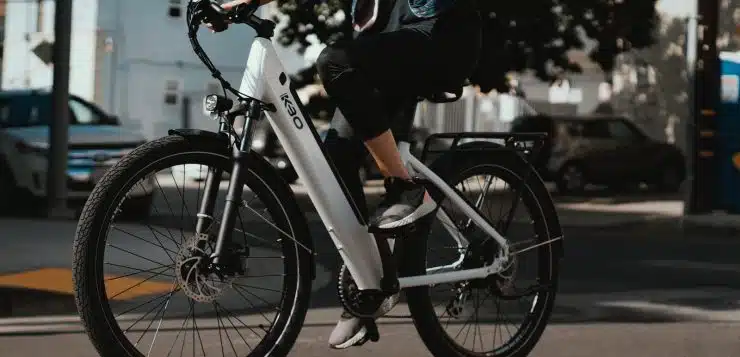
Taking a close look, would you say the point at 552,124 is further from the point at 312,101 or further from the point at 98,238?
the point at 98,238

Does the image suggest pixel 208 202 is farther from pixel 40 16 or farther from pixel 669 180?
pixel 40 16

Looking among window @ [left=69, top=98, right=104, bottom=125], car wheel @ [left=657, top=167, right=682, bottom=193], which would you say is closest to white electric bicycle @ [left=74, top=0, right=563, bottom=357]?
window @ [left=69, top=98, right=104, bottom=125]

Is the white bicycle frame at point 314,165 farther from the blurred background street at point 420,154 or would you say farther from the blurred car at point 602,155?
the blurred car at point 602,155

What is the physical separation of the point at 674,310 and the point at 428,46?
10.4ft

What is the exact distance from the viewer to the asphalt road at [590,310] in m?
5.20

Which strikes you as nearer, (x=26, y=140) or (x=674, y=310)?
(x=674, y=310)

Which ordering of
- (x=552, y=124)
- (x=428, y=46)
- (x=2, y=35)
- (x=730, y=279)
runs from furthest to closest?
(x=2, y=35) → (x=552, y=124) → (x=730, y=279) → (x=428, y=46)

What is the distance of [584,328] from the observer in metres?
6.02

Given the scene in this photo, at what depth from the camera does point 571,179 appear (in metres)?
23.7

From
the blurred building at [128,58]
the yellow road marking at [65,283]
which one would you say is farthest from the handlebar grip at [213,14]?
the blurred building at [128,58]

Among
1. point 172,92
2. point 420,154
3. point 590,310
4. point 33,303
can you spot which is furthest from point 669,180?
point 420,154

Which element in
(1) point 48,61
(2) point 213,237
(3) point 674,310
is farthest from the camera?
(1) point 48,61

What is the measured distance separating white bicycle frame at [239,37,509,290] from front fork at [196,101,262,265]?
0.60 feet

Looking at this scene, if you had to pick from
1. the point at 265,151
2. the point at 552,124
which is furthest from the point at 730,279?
the point at 552,124
